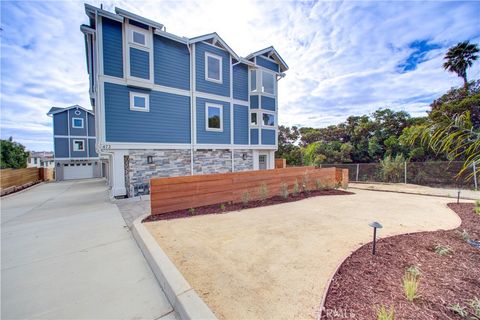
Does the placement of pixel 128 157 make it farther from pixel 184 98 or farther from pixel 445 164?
pixel 445 164

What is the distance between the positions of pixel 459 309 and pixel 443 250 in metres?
1.66

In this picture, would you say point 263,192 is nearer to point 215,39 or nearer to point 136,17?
point 215,39

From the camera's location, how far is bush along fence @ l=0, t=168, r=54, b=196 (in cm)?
1166

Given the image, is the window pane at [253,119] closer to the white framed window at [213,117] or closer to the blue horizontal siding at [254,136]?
the blue horizontal siding at [254,136]

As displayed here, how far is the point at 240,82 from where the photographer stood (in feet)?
38.2

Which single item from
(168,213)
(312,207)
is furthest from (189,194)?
(312,207)

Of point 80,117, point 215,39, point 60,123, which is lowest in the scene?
point 60,123

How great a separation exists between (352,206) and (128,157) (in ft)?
28.8

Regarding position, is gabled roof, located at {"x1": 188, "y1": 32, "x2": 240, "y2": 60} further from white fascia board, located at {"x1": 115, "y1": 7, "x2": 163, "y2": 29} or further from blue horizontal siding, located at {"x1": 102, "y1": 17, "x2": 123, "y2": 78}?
blue horizontal siding, located at {"x1": 102, "y1": 17, "x2": 123, "y2": 78}

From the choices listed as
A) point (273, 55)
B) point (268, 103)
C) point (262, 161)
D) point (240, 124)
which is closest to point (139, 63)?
point (240, 124)

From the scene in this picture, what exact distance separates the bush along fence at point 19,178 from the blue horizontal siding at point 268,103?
15670 mm

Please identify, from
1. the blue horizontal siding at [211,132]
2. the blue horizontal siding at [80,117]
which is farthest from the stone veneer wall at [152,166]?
the blue horizontal siding at [80,117]

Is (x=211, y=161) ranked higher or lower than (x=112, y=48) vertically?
lower

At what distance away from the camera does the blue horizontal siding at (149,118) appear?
7832 millimetres
